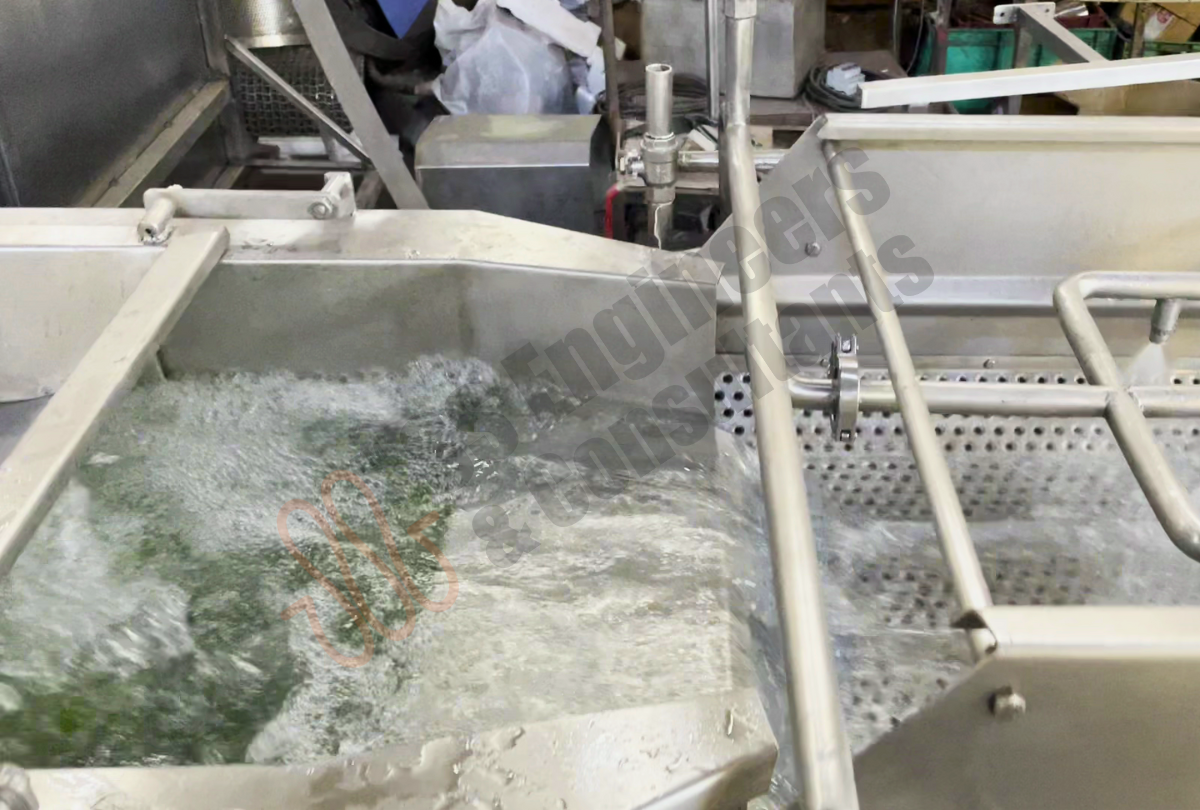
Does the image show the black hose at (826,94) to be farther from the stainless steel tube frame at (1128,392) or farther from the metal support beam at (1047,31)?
the stainless steel tube frame at (1128,392)

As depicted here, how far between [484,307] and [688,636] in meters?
0.51

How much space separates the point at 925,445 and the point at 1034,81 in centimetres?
68

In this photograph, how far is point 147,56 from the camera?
2104 mm

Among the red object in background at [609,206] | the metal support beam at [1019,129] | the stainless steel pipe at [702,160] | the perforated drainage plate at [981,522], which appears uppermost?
the metal support beam at [1019,129]

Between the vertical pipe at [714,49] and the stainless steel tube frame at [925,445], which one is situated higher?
the vertical pipe at [714,49]

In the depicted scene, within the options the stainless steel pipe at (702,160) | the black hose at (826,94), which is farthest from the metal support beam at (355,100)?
the black hose at (826,94)

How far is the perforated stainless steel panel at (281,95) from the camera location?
8.00 feet

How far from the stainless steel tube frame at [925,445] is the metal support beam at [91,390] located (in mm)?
709

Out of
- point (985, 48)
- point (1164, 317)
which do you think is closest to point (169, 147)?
point (1164, 317)

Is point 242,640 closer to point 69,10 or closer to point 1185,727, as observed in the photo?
point 1185,727

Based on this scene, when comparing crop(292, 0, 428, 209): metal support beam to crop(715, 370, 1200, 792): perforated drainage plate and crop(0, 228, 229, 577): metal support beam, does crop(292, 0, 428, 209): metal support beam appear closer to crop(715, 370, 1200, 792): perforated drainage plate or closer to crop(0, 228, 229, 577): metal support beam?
crop(0, 228, 229, 577): metal support beam

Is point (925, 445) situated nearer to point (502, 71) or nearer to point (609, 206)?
point (609, 206)

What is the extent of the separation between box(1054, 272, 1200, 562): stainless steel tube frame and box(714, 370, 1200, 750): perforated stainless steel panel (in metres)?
0.29

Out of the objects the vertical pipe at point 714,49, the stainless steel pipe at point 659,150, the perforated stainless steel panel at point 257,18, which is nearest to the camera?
the stainless steel pipe at point 659,150
